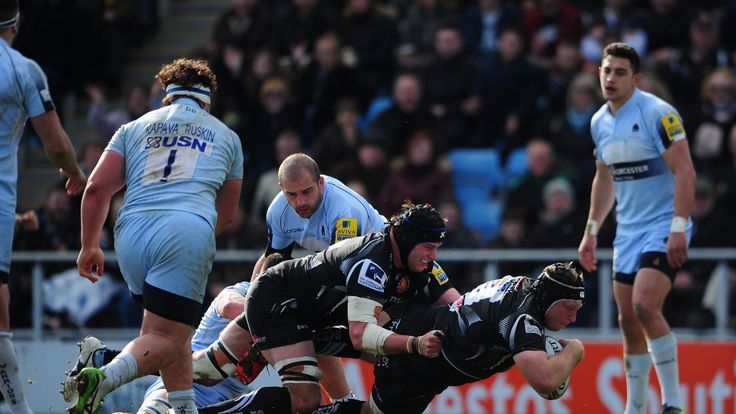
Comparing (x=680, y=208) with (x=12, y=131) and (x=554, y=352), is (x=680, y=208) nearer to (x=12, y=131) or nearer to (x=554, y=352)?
(x=554, y=352)

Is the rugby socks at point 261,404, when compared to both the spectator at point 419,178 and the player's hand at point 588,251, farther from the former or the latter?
the spectator at point 419,178

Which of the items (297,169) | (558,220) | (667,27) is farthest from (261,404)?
(667,27)

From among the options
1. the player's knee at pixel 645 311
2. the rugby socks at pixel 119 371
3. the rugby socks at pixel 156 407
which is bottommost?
the rugby socks at pixel 156 407

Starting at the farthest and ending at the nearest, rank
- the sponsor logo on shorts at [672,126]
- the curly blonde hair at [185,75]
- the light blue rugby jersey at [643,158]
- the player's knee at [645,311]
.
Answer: the light blue rugby jersey at [643,158] < the sponsor logo on shorts at [672,126] < the player's knee at [645,311] < the curly blonde hair at [185,75]

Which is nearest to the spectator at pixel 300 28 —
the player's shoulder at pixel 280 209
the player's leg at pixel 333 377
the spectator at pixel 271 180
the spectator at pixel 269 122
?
the spectator at pixel 269 122

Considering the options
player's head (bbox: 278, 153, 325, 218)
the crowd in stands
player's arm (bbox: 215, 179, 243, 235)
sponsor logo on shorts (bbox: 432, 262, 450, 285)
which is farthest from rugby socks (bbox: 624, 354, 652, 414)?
player's arm (bbox: 215, 179, 243, 235)

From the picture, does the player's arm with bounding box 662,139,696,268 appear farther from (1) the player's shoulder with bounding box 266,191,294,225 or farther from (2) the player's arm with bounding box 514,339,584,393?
(1) the player's shoulder with bounding box 266,191,294,225

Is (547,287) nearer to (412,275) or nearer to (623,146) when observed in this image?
(412,275)

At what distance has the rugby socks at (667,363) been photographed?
987 centimetres

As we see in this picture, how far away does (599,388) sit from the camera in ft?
42.3

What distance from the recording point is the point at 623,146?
10.2m

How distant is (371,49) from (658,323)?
7588mm

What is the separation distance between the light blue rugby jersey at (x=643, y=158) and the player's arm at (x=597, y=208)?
29cm

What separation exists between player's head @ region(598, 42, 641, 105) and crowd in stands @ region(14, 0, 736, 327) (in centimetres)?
332
